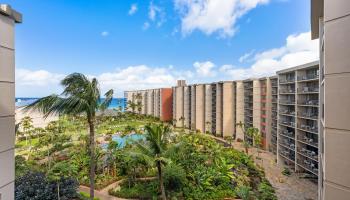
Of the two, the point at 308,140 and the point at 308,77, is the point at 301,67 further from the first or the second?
the point at 308,140

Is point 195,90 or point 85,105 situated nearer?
point 85,105

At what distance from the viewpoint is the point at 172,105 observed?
2498 inches

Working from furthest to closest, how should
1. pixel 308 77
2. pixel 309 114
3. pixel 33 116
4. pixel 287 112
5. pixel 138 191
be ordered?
1. pixel 33 116
2. pixel 287 112
3. pixel 308 77
4. pixel 309 114
5. pixel 138 191

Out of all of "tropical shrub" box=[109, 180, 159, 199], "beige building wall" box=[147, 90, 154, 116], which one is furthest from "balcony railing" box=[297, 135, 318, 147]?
"beige building wall" box=[147, 90, 154, 116]

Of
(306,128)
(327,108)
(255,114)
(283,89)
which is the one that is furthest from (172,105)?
(327,108)

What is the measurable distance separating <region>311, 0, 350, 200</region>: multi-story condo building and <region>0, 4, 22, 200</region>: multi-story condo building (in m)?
6.53

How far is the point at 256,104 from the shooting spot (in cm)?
3747

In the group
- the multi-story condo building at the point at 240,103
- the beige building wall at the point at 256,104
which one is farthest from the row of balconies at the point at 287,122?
the multi-story condo building at the point at 240,103

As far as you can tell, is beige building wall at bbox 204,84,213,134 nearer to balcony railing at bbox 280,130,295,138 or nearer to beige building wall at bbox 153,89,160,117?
balcony railing at bbox 280,130,295,138

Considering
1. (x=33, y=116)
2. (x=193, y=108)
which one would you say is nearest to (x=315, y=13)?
(x=33, y=116)

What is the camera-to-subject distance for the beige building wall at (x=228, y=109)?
144 ft

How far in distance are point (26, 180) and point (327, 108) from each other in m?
16.1

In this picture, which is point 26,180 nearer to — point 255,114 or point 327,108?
point 327,108

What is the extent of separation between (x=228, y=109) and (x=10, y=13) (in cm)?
4224
